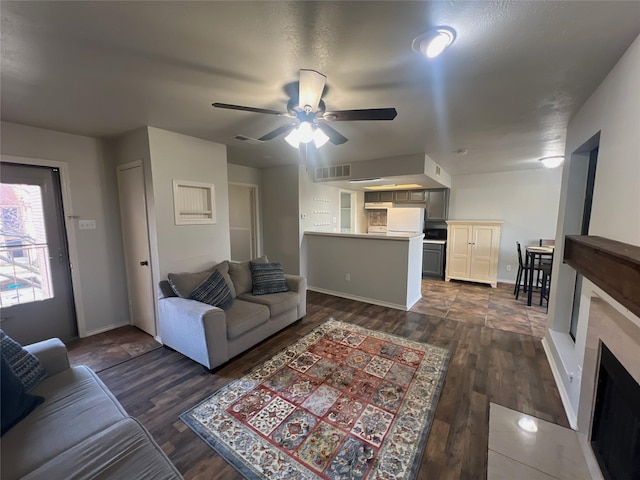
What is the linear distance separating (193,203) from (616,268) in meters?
3.62

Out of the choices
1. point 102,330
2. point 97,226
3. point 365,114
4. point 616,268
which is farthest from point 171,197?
point 616,268

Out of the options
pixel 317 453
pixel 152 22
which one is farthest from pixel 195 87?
pixel 317 453

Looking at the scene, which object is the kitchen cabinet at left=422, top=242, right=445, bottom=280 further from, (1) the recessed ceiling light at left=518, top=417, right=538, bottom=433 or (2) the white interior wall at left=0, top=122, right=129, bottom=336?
(2) the white interior wall at left=0, top=122, right=129, bottom=336

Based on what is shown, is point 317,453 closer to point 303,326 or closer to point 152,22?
point 303,326

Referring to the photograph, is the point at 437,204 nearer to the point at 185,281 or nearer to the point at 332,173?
the point at 332,173

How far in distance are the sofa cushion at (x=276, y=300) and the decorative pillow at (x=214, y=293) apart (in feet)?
1.08

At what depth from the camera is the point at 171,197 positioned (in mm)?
2951

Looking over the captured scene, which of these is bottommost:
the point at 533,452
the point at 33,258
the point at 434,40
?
the point at 533,452

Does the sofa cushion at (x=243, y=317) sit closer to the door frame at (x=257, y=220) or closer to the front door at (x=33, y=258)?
the front door at (x=33, y=258)

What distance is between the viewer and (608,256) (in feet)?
3.88

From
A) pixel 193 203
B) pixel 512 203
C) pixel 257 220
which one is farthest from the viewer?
pixel 512 203

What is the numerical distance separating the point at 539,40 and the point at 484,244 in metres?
4.70

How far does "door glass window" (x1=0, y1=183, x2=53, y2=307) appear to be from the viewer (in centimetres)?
264

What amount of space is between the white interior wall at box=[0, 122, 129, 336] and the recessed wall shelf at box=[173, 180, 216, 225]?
103 cm
